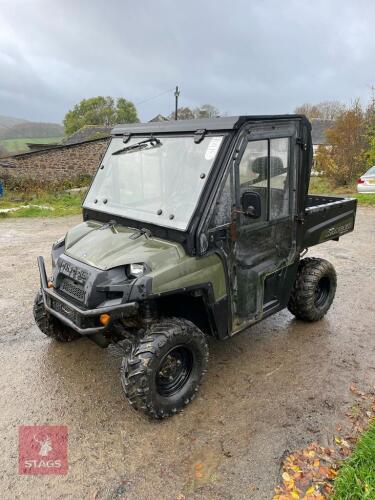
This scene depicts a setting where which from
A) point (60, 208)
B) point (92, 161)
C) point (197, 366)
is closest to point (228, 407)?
point (197, 366)

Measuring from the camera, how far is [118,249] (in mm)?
3330

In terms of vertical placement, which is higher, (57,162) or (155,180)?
(155,180)

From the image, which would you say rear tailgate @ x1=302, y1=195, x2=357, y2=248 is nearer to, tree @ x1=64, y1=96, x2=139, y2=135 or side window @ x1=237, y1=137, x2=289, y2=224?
side window @ x1=237, y1=137, x2=289, y2=224

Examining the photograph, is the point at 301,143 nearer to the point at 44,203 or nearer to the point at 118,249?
the point at 118,249

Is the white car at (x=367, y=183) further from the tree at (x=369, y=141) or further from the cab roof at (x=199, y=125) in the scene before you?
the cab roof at (x=199, y=125)

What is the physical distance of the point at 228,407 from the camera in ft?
11.4

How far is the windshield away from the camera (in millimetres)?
3324

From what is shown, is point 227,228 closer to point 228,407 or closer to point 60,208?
point 228,407

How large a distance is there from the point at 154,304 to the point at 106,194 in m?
1.38

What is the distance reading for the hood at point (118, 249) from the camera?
3.17 metres

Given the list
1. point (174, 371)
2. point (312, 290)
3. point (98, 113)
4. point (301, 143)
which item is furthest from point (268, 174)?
point (98, 113)

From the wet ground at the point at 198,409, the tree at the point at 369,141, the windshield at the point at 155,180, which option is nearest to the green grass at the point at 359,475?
the wet ground at the point at 198,409

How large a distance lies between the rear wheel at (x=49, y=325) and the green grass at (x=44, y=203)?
8466 millimetres

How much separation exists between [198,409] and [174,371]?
1.31 feet
